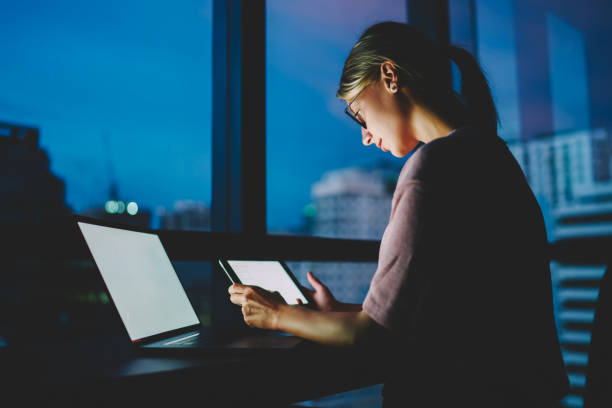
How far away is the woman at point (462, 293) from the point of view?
791mm

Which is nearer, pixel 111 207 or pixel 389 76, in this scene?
pixel 389 76

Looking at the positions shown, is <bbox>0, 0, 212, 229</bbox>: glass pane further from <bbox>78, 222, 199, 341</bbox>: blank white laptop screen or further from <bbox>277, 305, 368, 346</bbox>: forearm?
<bbox>277, 305, 368, 346</bbox>: forearm

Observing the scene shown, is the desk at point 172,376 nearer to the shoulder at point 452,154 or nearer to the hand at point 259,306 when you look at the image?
the hand at point 259,306

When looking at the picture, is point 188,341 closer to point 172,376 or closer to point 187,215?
point 172,376

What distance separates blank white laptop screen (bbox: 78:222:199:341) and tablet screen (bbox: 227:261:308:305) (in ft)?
0.62

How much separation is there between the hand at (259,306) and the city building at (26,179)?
740 millimetres

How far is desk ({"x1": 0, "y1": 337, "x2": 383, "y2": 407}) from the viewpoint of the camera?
2.18 feet

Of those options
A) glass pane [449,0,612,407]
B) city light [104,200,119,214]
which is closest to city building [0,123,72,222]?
city light [104,200,119,214]

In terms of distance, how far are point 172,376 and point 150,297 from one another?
0.43 metres

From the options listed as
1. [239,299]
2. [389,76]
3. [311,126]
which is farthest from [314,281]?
[311,126]

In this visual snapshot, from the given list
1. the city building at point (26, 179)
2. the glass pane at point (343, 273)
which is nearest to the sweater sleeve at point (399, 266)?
the glass pane at point (343, 273)

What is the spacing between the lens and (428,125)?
1.07 metres

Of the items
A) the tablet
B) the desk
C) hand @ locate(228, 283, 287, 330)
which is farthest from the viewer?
the tablet

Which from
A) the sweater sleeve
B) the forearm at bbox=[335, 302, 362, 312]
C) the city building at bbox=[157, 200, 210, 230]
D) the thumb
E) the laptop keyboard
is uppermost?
the city building at bbox=[157, 200, 210, 230]
